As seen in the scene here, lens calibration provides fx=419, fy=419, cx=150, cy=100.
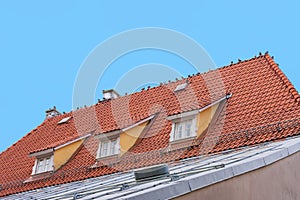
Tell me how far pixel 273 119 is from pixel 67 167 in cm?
695

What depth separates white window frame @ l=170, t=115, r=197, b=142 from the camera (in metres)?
12.0

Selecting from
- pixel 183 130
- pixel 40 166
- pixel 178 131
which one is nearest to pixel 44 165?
pixel 40 166

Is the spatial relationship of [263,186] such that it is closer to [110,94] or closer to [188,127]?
Answer: [188,127]

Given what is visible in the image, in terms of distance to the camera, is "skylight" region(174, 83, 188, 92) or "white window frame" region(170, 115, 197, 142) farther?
"skylight" region(174, 83, 188, 92)

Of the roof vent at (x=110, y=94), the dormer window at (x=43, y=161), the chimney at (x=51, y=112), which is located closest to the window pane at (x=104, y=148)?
the dormer window at (x=43, y=161)

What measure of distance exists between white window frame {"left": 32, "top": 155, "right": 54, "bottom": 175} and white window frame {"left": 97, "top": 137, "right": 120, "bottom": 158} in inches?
76.6

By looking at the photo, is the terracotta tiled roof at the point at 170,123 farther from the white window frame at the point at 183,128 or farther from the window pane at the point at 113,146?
the window pane at the point at 113,146

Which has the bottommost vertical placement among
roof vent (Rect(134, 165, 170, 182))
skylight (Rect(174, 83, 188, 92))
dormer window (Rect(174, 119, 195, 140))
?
roof vent (Rect(134, 165, 170, 182))

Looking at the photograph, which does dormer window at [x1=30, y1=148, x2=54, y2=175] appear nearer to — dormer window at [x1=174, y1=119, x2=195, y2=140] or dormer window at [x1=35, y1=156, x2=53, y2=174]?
dormer window at [x1=35, y1=156, x2=53, y2=174]

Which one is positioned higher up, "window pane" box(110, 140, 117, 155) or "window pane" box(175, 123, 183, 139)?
"window pane" box(110, 140, 117, 155)

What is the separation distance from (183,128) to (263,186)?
627 cm

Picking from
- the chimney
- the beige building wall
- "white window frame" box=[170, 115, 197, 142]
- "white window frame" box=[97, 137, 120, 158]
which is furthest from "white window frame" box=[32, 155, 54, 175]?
the beige building wall

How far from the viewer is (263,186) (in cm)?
613

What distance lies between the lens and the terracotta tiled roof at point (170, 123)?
1126cm
